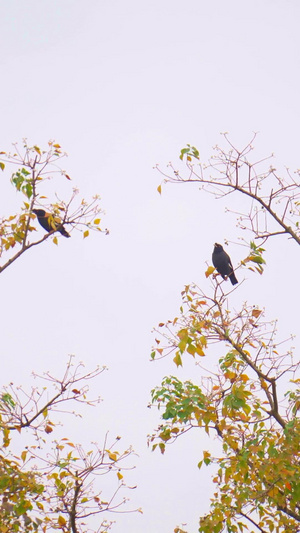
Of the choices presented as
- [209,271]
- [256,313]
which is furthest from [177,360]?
[256,313]

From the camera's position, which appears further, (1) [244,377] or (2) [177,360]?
(1) [244,377]

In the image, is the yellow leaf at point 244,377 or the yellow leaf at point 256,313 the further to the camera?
the yellow leaf at point 256,313

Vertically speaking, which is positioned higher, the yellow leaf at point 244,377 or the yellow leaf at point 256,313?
the yellow leaf at point 256,313

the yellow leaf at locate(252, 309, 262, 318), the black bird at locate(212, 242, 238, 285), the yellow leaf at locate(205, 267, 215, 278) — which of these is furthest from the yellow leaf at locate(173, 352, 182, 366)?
the black bird at locate(212, 242, 238, 285)

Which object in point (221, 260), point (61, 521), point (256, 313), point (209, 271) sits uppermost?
A: point (221, 260)

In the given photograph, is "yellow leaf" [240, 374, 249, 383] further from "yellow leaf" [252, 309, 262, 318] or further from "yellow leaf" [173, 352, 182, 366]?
"yellow leaf" [173, 352, 182, 366]

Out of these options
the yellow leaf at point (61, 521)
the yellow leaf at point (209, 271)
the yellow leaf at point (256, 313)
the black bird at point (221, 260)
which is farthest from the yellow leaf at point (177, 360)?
the black bird at point (221, 260)

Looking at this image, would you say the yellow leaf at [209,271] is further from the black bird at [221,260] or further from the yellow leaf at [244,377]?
the black bird at [221,260]

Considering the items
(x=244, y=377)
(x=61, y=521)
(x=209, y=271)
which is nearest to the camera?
(x=209, y=271)

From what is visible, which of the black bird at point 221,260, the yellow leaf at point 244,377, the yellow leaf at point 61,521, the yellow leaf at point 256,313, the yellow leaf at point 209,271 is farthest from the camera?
the black bird at point 221,260

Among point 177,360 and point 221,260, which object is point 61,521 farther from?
point 221,260

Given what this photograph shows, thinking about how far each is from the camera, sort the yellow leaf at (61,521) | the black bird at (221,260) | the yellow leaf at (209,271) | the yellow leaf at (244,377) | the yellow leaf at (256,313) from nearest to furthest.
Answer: the yellow leaf at (209,271), the yellow leaf at (244,377), the yellow leaf at (256,313), the yellow leaf at (61,521), the black bird at (221,260)

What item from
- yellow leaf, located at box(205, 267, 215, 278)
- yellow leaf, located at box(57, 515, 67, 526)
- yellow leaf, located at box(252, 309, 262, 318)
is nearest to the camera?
yellow leaf, located at box(205, 267, 215, 278)

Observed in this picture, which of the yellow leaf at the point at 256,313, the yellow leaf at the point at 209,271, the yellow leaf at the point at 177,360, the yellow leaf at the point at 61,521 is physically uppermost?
the yellow leaf at the point at 209,271
